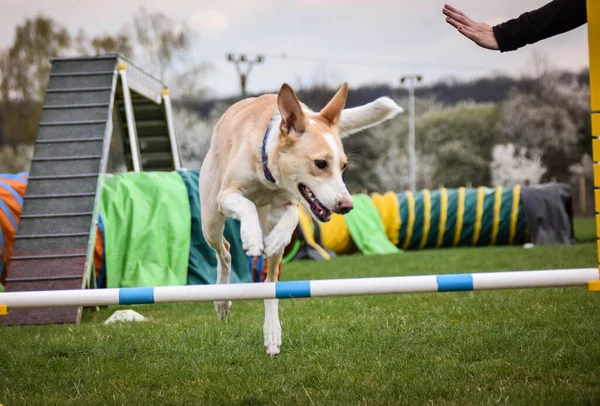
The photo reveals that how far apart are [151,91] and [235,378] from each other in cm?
781

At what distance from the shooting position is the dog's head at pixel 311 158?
355cm

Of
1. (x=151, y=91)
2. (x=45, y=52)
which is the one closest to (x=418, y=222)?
(x=151, y=91)

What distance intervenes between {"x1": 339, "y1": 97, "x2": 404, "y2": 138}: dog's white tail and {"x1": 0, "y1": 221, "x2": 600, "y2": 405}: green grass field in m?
1.38

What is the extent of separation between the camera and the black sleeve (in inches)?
131

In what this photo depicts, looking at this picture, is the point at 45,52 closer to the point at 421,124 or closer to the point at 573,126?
the point at 421,124

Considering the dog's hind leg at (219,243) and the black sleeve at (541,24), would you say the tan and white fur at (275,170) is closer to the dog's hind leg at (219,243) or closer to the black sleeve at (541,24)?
the dog's hind leg at (219,243)

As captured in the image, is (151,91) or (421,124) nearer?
(151,91)

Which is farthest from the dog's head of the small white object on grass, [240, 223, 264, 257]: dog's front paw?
the small white object on grass

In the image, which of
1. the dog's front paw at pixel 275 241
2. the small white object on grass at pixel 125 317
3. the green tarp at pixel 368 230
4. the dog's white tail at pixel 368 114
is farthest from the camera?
the green tarp at pixel 368 230

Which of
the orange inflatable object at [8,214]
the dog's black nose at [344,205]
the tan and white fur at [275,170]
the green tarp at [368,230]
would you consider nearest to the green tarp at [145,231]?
the orange inflatable object at [8,214]

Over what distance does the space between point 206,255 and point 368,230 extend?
661 cm

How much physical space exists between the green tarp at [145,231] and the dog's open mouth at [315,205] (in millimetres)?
4160

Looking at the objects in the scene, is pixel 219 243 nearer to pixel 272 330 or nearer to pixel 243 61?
pixel 272 330

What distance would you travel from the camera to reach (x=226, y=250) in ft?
16.3
